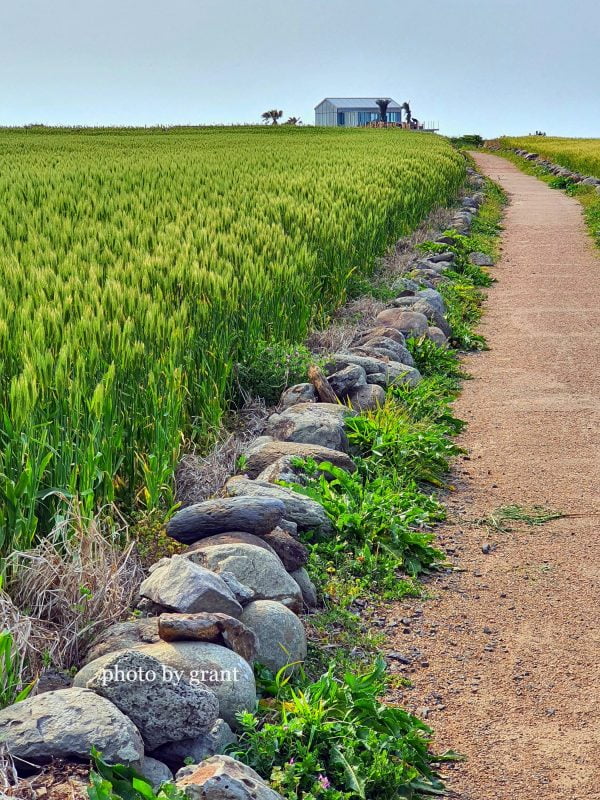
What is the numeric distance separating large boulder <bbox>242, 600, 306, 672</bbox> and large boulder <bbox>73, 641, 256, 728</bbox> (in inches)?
14.8

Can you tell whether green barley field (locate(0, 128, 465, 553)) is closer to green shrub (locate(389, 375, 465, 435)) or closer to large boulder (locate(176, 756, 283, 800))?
green shrub (locate(389, 375, 465, 435))

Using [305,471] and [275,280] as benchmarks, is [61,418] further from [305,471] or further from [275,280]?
[275,280]

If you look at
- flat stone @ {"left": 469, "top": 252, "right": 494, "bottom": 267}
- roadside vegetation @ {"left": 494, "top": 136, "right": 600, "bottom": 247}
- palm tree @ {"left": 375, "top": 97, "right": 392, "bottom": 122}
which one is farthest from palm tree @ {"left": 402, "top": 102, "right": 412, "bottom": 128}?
flat stone @ {"left": 469, "top": 252, "right": 494, "bottom": 267}

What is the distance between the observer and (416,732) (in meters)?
3.89

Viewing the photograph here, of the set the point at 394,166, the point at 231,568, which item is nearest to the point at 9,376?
the point at 231,568

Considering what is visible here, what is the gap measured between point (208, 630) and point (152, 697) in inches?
20.4

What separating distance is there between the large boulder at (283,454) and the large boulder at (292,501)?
0.47 meters

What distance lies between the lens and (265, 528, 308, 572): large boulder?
483cm

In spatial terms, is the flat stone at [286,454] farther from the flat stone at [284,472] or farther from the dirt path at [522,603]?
the dirt path at [522,603]

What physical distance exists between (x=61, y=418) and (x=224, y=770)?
208 centimetres

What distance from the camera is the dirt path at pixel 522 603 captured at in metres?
3.87

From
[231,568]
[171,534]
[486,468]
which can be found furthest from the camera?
[486,468]

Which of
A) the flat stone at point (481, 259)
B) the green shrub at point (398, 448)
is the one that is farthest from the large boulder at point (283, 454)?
the flat stone at point (481, 259)

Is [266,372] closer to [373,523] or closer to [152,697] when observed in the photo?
[373,523]
